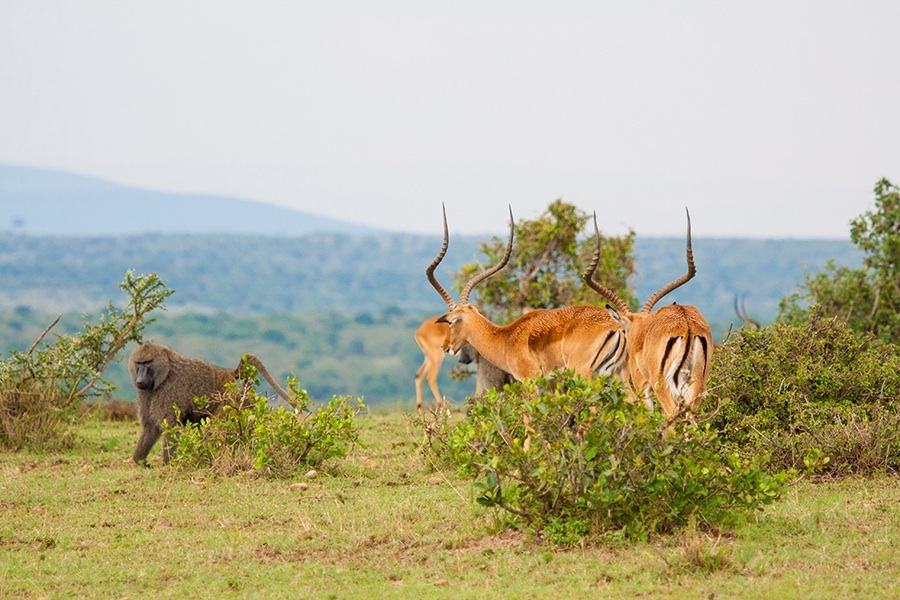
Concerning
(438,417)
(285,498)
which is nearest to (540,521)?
(285,498)

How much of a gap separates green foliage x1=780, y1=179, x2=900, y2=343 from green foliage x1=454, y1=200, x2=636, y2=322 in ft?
9.60

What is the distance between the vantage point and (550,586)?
681cm

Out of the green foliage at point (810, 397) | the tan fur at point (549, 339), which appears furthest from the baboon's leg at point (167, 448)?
the green foliage at point (810, 397)

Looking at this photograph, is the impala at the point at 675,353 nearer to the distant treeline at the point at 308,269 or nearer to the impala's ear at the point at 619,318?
the impala's ear at the point at 619,318

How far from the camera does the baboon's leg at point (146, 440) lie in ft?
39.6

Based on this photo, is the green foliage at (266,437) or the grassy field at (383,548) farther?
the green foliage at (266,437)

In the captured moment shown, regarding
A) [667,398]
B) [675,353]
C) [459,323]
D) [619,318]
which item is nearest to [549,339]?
[619,318]

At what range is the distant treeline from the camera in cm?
11225

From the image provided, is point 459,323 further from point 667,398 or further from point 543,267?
point 543,267

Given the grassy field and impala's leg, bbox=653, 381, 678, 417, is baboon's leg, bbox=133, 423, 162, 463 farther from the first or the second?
impala's leg, bbox=653, 381, 678, 417

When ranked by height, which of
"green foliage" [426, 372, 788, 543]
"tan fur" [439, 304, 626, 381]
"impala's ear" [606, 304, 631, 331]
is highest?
"impala's ear" [606, 304, 631, 331]

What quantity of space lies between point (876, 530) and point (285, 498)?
15.4 feet

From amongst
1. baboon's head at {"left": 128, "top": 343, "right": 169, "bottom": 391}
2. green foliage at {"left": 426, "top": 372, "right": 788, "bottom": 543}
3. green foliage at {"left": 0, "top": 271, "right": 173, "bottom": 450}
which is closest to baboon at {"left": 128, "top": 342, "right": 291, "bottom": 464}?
baboon's head at {"left": 128, "top": 343, "right": 169, "bottom": 391}

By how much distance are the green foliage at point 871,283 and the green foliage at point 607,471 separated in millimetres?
9970
